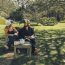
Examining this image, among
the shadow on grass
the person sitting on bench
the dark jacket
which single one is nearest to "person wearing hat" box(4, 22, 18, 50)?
the person sitting on bench

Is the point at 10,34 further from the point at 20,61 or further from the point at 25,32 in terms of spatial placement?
the point at 20,61

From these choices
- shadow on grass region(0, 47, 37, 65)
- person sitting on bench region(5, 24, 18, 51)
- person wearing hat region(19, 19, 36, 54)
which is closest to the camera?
shadow on grass region(0, 47, 37, 65)

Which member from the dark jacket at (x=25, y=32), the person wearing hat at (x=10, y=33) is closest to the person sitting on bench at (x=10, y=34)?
the person wearing hat at (x=10, y=33)

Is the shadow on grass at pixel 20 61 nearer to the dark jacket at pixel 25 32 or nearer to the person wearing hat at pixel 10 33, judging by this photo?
the dark jacket at pixel 25 32

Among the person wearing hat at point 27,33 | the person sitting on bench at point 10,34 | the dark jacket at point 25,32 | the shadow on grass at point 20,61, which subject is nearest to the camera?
the shadow on grass at point 20,61

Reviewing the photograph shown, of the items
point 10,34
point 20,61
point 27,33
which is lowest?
point 20,61

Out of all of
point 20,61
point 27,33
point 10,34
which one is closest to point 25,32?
point 27,33

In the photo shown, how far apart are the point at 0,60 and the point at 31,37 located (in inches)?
75.0

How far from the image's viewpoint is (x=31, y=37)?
38.4 ft

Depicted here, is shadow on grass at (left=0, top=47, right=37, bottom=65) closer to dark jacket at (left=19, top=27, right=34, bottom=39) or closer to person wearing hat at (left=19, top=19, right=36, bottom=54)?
person wearing hat at (left=19, top=19, right=36, bottom=54)

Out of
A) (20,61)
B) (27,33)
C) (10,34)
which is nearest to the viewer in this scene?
(20,61)

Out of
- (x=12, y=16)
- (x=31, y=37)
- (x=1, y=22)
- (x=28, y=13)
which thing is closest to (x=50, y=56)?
(x=31, y=37)

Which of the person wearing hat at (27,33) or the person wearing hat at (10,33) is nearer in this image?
the person wearing hat at (27,33)

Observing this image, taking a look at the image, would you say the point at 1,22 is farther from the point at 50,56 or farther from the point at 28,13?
the point at 50,56
